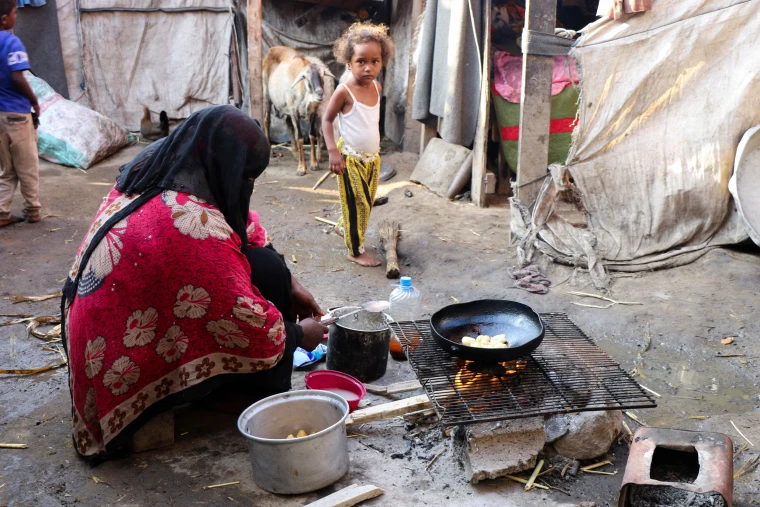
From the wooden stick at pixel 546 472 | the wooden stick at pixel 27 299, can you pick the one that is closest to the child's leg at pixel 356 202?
the wooden stick at pixel 27 299

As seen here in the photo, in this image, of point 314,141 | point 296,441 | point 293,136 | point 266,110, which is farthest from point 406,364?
point 266,110

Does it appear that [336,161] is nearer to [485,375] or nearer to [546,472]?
[485,375]

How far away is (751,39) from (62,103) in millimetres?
8345

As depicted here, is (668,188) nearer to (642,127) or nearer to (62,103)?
(642,127)

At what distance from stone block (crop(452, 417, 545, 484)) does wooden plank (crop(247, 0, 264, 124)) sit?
6799 mm

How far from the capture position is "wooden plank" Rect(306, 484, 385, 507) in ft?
7.75

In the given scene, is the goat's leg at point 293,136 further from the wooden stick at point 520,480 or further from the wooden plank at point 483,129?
the wooden stick at point 520,480

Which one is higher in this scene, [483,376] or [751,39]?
[751,39]

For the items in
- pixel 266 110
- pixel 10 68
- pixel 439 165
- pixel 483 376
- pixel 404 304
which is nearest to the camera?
pixel 483 376

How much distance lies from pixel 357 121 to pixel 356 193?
56 cm

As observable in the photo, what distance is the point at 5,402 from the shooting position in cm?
322

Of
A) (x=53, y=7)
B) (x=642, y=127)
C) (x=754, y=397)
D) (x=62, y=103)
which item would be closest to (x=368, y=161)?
(x=642, y=127)

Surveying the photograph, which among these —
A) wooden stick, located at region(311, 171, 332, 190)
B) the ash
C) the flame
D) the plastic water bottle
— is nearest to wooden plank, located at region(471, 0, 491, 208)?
wooden stick, located at region(311, 171, 332, 190)

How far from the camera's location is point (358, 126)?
5.07 metres
